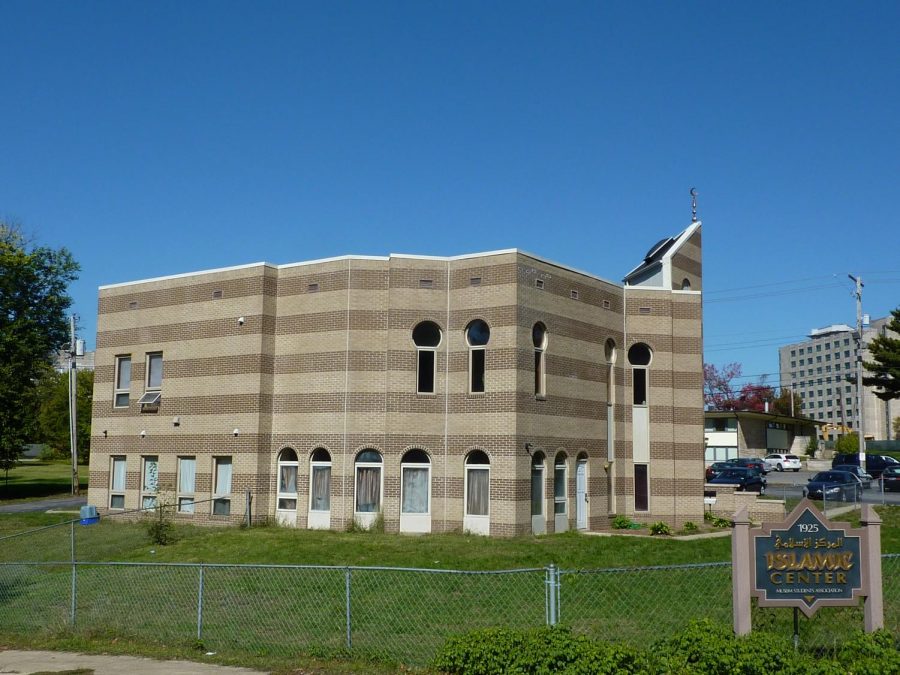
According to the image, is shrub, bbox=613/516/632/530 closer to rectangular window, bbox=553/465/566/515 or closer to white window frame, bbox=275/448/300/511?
rectangular window, bbox=553/465/566/515

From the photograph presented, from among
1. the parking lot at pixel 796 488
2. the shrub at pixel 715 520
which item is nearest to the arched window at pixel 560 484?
the shrub at pixel 715 520

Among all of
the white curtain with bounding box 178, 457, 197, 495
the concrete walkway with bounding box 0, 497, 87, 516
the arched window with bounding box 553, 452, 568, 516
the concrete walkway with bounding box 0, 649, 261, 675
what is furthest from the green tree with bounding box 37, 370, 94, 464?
the concrete walkway with bounding box 0, 649, 261, 675

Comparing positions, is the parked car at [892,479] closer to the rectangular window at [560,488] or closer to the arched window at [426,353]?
the rectangular window at [560,488]

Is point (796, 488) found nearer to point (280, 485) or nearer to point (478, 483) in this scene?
point (478, 483)

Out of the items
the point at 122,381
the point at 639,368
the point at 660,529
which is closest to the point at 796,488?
the point at 639,368

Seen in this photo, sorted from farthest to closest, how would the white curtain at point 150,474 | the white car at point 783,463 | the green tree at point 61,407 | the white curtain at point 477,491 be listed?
1. the green tree at point 61,407
2. the white car at point 783,463
3. the white curtain at point 150,474
4. the white curtain at point 477,491

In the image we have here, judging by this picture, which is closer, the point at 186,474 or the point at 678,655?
the point at 678,655

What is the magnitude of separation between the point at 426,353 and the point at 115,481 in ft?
43.0

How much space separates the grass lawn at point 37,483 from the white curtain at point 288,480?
26.1m

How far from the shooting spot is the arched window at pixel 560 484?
28.0 metres

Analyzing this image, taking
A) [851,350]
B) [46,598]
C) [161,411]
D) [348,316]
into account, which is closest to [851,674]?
[46,598]

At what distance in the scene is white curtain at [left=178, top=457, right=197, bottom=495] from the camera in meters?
30.3

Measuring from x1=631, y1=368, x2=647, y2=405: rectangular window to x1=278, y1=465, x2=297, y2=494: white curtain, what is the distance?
12027 mm

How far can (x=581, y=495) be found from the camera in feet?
95.0
